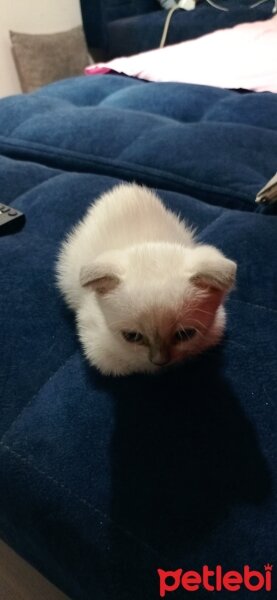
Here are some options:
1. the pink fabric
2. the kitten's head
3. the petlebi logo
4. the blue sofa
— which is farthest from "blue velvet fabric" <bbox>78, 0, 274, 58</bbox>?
the petlebi logo

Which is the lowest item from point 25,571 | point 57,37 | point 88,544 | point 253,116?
point 25,571

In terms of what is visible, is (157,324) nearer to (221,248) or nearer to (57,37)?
(221,248)

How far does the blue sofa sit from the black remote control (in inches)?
0.8

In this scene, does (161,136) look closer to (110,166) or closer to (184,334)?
(110,166)

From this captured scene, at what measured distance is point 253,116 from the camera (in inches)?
55.1

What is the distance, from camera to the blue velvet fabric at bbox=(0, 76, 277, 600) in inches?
21.4

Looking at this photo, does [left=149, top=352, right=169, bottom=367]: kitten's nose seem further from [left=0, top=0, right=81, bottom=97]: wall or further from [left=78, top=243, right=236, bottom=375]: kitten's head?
[left=0, top=0, right=81, bottom=97]: wall

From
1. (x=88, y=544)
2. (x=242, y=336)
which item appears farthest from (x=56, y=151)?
(x=88, y=544)

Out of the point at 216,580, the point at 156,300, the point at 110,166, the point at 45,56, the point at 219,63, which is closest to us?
the point at 216,580

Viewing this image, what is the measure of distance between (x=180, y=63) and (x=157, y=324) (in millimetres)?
1653

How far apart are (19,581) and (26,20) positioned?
8.95ft

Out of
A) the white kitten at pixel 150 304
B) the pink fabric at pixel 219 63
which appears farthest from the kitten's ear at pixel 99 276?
the pink fabric at pixel 219 63

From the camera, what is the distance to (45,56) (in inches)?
103

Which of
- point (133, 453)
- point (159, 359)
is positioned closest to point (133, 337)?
point (159, 359)
